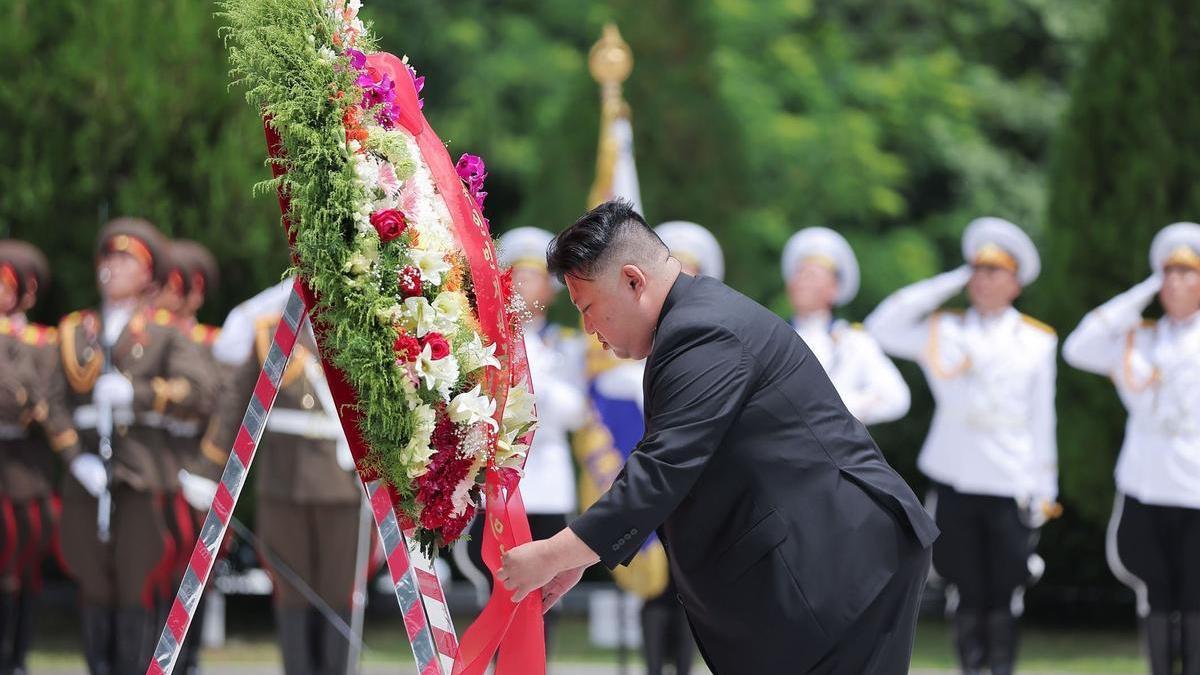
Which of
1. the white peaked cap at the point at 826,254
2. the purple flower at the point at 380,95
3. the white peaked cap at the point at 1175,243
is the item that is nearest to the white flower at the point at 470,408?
the purple flower at the point at 380,95

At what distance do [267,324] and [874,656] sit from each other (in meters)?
4.68

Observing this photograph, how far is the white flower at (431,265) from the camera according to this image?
4.15 meters

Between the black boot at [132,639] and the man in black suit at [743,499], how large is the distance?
183 inches

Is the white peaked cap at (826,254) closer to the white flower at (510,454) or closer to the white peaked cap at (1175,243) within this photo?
the white peaked cap at (1175,243)

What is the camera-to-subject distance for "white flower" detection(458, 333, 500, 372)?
13.8ft

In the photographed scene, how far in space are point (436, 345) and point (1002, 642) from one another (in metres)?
4.85

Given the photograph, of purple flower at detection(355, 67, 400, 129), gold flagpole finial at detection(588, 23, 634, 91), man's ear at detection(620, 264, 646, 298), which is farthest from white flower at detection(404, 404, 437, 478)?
gold flagpole finial at detection(588, 23, 634, 91)

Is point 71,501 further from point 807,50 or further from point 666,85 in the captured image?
point 807,50

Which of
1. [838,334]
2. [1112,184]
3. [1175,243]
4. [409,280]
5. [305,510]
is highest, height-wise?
[1112,184]

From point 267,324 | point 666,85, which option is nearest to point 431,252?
point 267,324

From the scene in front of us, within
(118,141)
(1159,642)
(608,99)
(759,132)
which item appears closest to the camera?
(1159,642)

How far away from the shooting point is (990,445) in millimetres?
8234

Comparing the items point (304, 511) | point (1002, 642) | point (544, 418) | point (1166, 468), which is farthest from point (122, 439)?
point (1166, 468)

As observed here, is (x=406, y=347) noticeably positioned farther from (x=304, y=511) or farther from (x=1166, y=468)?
(x=1166, y=468)
